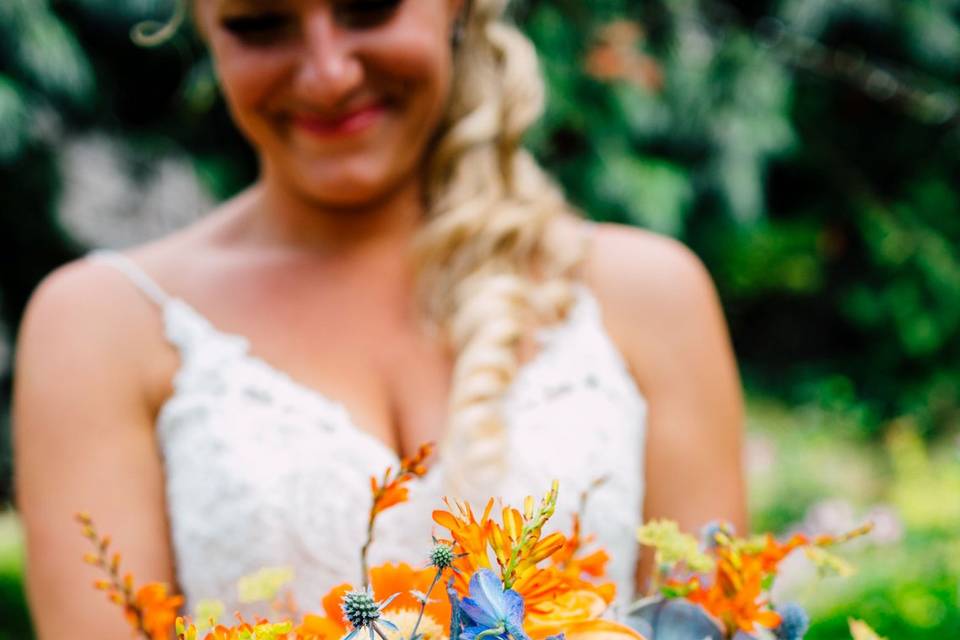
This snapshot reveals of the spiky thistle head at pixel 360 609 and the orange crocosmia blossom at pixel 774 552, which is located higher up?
the orange crocosmia blossom at pixel 774 552

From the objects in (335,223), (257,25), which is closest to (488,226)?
(335,223)

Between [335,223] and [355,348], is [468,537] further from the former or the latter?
[335,223]

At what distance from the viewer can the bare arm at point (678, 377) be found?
5.90 ft

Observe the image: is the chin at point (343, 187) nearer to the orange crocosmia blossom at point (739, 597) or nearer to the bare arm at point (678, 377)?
the bare arm at point (678, 377)

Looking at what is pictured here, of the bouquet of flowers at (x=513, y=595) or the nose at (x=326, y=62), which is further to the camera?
the nose at (x=326, y=62)

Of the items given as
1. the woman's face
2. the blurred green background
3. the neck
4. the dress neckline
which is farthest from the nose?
the blurred green background

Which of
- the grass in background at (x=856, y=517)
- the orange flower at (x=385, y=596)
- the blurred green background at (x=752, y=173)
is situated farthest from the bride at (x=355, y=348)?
the blurred green background at (x=752, y=173)

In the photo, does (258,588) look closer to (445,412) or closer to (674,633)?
(674,633)

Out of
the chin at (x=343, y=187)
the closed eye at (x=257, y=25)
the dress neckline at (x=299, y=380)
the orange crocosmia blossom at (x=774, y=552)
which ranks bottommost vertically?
the orange crocosmia blossom at (x=774, y=552)

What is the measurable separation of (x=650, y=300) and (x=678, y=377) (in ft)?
0.48

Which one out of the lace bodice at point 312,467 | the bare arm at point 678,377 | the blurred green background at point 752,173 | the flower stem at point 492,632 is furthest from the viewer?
the blurred green background at point 752,173

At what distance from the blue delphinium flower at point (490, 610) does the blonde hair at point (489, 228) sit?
1.15 metres

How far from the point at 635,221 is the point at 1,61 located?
2.78 metres

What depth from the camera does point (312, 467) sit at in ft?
5.51
